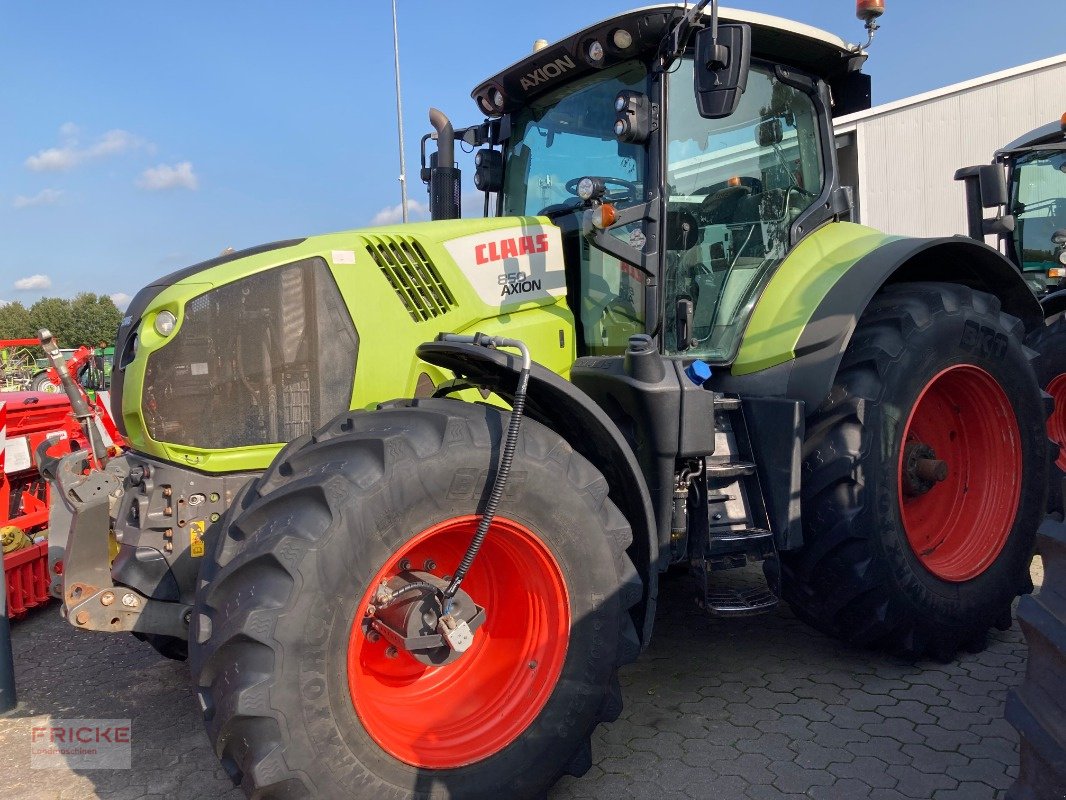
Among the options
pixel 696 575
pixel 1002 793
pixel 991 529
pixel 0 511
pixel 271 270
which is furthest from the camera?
pixel 0 511

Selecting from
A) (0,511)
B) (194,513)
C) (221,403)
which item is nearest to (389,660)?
(194,513)

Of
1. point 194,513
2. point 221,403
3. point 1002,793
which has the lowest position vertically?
point 1002,793

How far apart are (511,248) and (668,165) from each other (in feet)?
2.32

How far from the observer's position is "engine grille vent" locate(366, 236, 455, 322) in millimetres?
3053

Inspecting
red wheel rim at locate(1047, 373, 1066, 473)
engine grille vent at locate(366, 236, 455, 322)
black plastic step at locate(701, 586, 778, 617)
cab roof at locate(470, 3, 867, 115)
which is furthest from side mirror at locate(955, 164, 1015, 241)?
→ engine grille vent at locate(366, 236, 455, 322)

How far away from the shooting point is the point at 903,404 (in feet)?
11.3

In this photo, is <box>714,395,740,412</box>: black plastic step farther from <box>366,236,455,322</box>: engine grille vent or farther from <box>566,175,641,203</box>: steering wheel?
<box>366,236,455,322</box>: engine grille vent

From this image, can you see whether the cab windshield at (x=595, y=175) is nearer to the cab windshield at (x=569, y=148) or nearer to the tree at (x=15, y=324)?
the cab windshield at (x=569, y=148)

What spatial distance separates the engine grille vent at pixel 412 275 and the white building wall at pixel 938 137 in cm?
1327

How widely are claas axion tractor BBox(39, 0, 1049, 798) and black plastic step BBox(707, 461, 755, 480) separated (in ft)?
0.04

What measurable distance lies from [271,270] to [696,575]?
6.20 ft

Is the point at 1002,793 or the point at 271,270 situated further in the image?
the point at 271,270

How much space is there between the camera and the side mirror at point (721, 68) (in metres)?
2.86

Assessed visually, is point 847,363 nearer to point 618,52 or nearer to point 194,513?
point 618,52
